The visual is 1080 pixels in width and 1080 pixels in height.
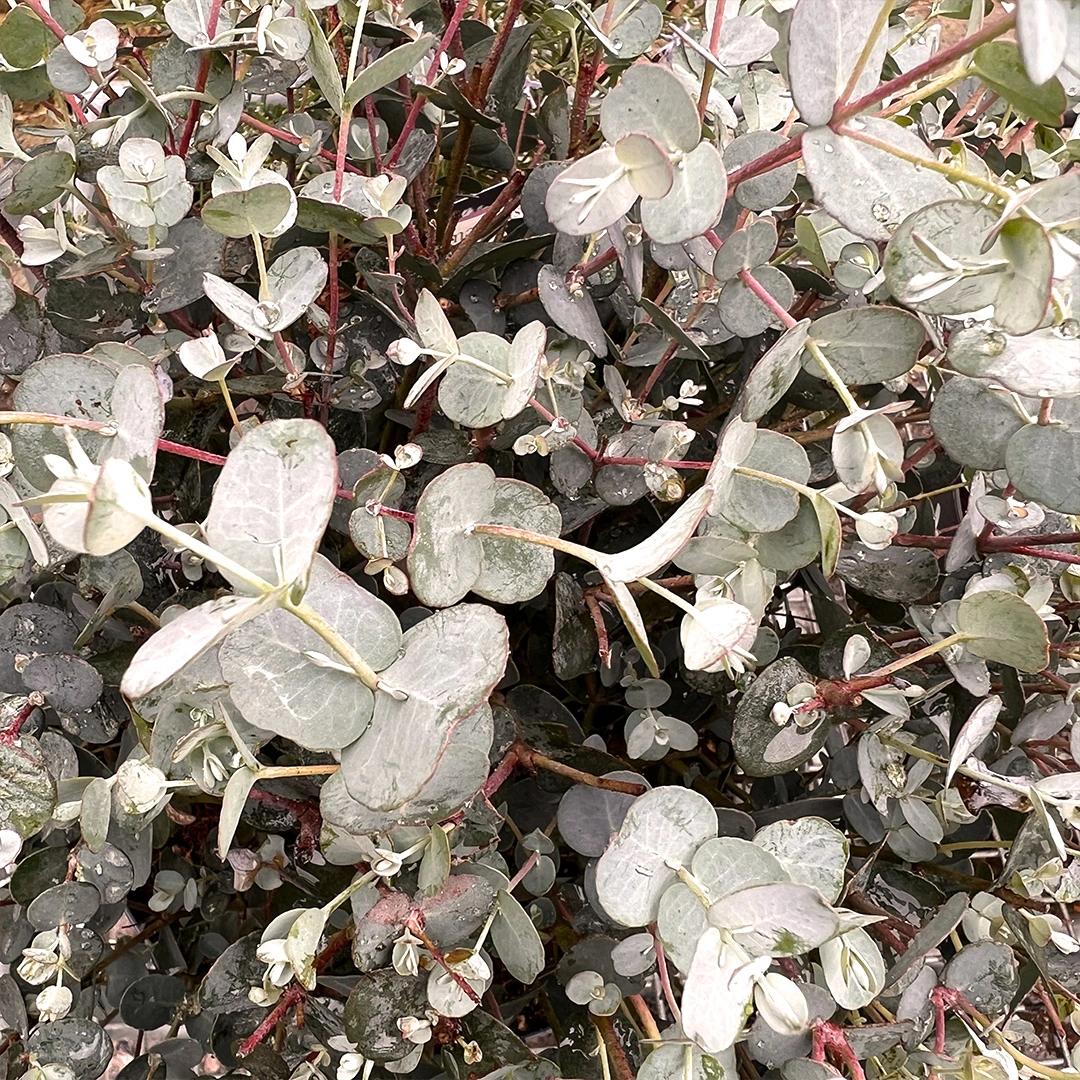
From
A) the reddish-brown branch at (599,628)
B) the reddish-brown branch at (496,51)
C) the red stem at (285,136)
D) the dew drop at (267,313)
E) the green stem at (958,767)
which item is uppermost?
the reddish-brown branch at (496,51)

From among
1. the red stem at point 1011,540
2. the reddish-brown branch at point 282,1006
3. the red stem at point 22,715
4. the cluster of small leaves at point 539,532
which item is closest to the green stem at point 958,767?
the cluster of small leaves at point 539,532

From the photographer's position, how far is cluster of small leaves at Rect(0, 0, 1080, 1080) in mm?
368

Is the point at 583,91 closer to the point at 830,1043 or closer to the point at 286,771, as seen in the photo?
the point at 286,771

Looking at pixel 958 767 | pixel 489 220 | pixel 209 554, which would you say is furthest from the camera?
pixel 489 220

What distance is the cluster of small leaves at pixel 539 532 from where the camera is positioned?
14.5 inches

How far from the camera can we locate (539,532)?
46cm

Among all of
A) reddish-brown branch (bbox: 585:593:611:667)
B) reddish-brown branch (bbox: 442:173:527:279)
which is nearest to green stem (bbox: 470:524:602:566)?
reddish-brown branch (bbox: 585:593:611:667)

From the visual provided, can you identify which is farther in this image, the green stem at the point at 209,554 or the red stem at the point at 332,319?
the red stem at the point at 332,319

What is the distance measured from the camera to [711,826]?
46 centimetres

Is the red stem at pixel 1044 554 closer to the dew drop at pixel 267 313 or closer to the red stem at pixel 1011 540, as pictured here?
the red stem at pixel 1011 540

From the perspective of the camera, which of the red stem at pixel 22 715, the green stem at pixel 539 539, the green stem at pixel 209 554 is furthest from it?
the red stem at pixel 22 715

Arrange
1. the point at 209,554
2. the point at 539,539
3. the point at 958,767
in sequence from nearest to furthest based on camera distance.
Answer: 1. the point at 209,554
2. the point at 539,539
3. the point at 958,767

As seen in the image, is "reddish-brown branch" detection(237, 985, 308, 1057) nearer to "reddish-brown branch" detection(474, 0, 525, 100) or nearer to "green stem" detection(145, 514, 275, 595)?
"green stem" detection(145, 514, 275, 595)

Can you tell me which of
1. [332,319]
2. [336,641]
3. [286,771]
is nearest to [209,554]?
[336,641]
